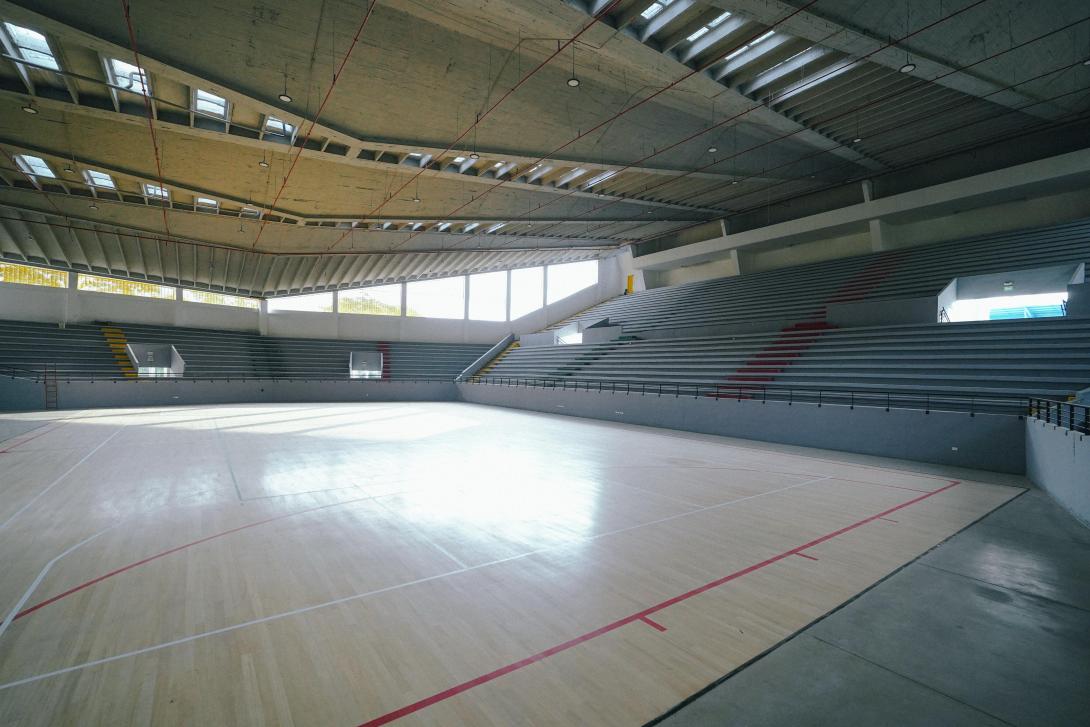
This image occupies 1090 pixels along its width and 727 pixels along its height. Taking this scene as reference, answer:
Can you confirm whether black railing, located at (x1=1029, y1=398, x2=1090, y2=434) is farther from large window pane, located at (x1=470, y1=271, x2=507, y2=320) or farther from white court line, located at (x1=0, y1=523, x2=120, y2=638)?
large window pane, located at (x1=470, y1=271, x2=507, y2=320)

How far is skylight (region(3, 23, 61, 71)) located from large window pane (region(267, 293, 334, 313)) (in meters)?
18.1

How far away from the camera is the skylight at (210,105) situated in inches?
408

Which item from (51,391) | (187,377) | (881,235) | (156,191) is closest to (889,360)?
(881,235)

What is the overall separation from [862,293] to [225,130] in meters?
19.1

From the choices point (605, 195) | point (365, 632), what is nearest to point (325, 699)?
point (365, 632)

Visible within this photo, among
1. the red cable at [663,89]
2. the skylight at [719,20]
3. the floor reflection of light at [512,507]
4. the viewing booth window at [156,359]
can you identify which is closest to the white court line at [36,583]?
the floor reflection of light at [512,507]

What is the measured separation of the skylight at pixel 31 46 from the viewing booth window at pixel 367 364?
18687mm

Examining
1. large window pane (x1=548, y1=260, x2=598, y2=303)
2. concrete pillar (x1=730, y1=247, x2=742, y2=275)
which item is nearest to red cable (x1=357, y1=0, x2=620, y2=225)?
large window pane (x1=548, y1=260, x2=598, y2=303)

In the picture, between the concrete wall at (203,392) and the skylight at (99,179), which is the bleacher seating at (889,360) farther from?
the skylight at (99,179)

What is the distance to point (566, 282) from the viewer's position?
31.1m

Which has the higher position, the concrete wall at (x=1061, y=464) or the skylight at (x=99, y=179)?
the skylight at (x=99, y=179)

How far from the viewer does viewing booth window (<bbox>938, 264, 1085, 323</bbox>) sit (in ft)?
42.8

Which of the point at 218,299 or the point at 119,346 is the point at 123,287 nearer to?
the point at 119,346

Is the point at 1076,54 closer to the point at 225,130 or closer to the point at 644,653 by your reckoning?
the point at 644,653
